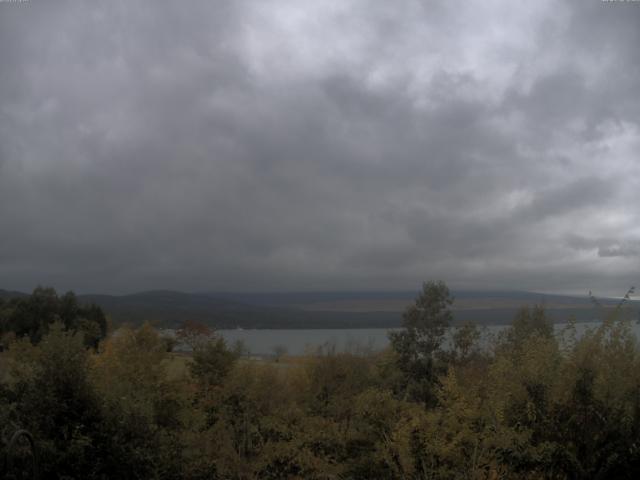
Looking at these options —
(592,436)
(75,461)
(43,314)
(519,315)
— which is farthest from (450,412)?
(43,314)

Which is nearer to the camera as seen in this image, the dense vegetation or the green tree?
the dense vegetation

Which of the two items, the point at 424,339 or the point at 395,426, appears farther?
the point at 424,339

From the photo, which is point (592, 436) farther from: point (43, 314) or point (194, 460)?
point (43, 314)

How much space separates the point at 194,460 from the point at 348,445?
362 cm

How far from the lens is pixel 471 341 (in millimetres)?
37188

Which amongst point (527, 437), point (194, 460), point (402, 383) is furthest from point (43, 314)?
point (527, 437)

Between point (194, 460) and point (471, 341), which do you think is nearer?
point (194, 460)

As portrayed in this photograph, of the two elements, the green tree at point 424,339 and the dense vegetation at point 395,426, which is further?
Result: the green tree at point 424,339

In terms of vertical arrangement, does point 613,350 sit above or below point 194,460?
above

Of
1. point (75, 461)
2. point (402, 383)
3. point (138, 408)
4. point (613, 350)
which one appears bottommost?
point (402, 383)

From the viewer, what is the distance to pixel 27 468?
8.86 m

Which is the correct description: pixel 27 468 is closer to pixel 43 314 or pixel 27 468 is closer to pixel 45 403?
pixel 45 403

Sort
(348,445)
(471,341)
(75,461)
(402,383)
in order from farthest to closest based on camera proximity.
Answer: (471,341) → (402,383) → (348,445) → (75,461)

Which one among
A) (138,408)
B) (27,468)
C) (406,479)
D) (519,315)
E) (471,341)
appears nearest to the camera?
(27,468)
